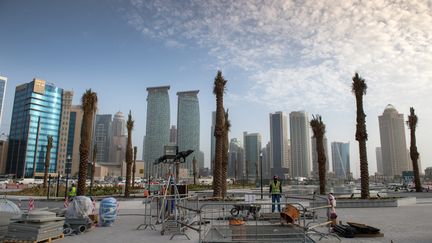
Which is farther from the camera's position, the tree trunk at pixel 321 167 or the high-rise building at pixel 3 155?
the high-rise building at pixel 3 155

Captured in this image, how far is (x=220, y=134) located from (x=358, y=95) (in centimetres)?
1212

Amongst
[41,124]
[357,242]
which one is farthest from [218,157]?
[41,124]

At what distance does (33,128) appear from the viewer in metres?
149

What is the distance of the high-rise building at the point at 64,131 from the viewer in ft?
528

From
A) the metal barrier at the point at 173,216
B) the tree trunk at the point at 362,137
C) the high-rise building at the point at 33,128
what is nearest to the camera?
the metal barrier at the point at 173,216

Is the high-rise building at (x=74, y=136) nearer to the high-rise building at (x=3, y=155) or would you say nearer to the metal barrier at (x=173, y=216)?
the high-rise building at (x=3, y=155)

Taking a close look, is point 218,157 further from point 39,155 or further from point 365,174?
point 39,155

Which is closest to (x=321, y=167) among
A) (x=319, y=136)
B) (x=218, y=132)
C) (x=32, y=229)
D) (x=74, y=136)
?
(x=319, y=136)

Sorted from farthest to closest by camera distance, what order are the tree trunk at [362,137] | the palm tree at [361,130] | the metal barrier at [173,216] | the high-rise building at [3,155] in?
the high-rise building at [3,155], the tree trunk at [362,137], the palm tree at [361,130], the metal barrier at [173,216]

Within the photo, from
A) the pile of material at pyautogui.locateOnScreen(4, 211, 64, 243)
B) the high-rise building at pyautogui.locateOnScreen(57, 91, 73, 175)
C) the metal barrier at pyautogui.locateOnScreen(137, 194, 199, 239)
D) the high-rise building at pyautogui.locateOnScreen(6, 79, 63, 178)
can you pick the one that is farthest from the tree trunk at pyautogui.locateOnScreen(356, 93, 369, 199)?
the high-rise building at pyautogui.locateOnScreen(57, 91, 73, 175)

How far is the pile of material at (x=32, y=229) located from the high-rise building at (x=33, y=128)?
486 feet

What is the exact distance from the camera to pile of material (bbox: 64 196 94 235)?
42.6 feet

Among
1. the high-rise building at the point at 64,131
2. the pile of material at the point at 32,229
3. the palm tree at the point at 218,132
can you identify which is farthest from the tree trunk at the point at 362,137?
the high-rise building at the point at 64,131

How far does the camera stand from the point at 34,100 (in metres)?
150
